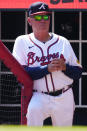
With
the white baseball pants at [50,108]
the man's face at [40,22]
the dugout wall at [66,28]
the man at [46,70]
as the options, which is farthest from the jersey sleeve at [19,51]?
the dugout wall at [66,28]

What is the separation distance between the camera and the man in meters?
3.61

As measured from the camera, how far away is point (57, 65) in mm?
3561

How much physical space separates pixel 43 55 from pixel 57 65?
0.16 metres

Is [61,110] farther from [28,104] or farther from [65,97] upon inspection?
[28,104]

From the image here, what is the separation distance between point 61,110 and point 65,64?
1.25ft

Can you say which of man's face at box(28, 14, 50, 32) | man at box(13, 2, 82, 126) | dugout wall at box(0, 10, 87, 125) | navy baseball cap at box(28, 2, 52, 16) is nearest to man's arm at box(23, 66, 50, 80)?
man at box(13, 2, 82, 126)

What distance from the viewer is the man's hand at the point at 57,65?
3.58 m

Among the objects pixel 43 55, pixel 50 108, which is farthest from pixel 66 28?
pixel 50 108

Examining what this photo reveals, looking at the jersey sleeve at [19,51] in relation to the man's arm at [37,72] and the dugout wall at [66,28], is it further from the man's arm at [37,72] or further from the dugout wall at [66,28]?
the dugout wall at [66,28]

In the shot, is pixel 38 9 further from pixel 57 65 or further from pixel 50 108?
pixel 50 108

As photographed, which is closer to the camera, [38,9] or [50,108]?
[50,108]

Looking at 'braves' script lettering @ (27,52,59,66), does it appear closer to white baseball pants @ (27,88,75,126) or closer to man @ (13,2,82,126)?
man @ (13,2,82,126)

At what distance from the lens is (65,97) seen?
3639 millimetres

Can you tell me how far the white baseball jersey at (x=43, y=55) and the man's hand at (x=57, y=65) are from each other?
0.07 m
